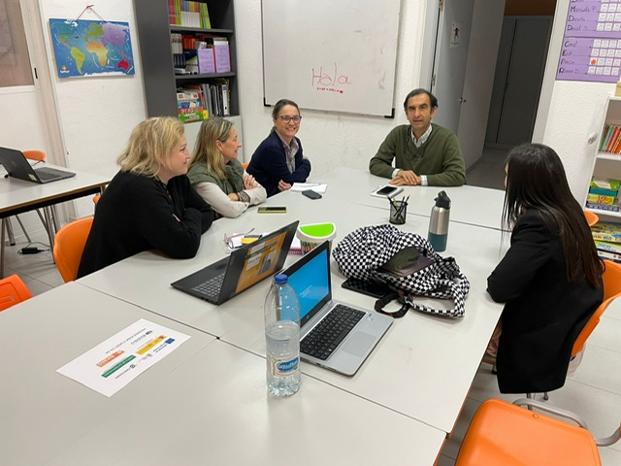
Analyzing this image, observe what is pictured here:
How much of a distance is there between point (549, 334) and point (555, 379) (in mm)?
182

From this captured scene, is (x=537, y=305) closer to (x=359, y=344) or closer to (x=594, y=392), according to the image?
(x=359, y=344)

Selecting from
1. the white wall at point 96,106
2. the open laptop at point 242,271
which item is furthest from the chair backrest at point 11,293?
the white wall at point 96,106

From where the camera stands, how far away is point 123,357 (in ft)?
4.13

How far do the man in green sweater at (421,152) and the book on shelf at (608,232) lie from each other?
4.28 feet

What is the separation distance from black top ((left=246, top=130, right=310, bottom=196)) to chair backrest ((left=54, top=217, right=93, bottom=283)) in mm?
1391

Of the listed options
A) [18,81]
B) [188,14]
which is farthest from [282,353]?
[188,14]

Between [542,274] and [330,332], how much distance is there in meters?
0.82

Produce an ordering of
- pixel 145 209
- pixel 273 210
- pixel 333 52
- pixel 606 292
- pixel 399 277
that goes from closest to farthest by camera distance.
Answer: pixel 399 277 < pixel 606 292 < pixel 145 209 < pixel 273 210 < pixel 333 52

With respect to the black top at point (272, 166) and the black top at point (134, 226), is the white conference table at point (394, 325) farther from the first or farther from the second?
the black top at point (272, 166)

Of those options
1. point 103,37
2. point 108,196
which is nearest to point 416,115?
point 108,196

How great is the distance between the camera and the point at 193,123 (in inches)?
183

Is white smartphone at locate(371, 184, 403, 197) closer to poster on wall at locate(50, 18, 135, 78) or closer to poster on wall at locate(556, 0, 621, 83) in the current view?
poster on wall at locate(556, 0, 621, 83)

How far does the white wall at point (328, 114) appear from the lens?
398 cm

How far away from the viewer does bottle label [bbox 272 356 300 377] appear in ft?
3.54
